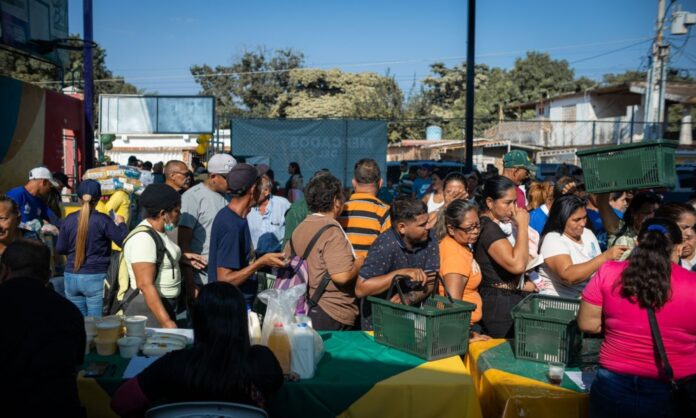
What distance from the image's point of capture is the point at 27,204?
257 inches

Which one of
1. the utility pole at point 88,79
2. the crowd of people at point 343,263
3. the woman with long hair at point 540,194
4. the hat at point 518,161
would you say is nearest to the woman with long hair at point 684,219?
the crowd of people at point 343,263

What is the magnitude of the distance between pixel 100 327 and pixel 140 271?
43 cm

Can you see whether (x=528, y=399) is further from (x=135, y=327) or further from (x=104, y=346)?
(x=104, y=346)

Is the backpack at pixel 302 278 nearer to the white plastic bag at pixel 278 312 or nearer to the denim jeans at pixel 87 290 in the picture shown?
the white plastic bag at pixel 278 312

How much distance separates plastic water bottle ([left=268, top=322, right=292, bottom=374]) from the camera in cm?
320

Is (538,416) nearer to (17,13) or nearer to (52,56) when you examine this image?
(17,13)

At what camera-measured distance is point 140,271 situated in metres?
3.79

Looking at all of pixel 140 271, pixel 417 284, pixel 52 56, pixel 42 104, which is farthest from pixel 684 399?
pixel 52 56

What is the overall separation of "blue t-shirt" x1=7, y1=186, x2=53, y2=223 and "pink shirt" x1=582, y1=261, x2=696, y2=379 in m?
5.98

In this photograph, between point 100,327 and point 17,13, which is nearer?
point 100,327

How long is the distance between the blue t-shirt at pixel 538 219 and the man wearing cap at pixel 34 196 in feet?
17.9

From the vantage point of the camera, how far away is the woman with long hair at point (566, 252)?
403 centimetres

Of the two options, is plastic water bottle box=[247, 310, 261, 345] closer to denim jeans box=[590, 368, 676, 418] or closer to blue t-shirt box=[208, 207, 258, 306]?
blue t-shirt box=[208, 207, 258, 306]

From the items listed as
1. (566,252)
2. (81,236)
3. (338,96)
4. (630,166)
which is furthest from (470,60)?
(338,96)
